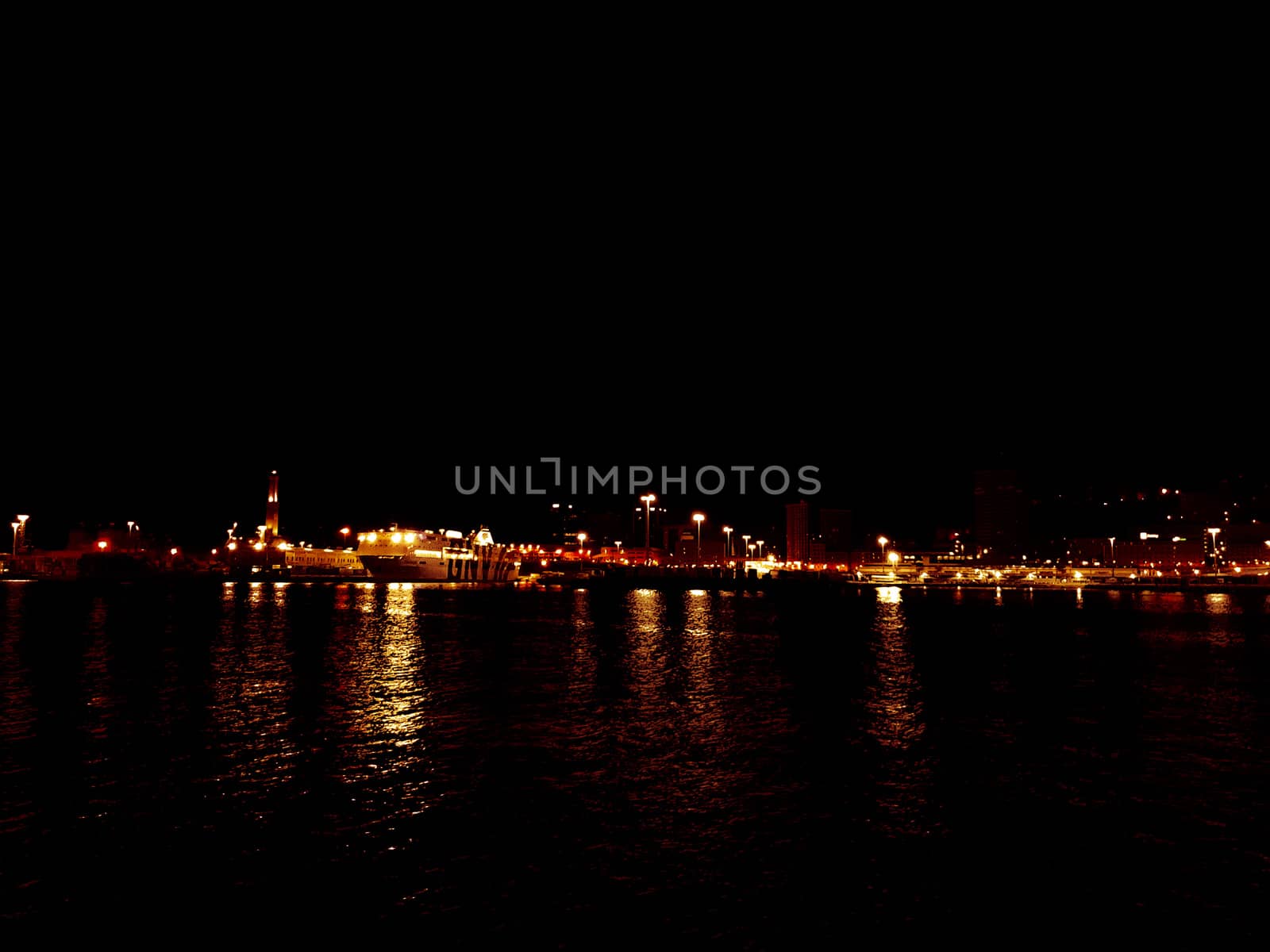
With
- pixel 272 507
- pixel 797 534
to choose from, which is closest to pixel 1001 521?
pixel 797 534

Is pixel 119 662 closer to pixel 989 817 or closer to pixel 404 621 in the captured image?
pixel 404 621

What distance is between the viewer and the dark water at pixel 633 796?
6.33m

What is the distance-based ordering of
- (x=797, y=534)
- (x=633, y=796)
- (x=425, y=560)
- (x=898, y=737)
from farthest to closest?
(x=797, y=534) → (x=425, y=560) → (x=898, y=737) → (x=633, y=796)

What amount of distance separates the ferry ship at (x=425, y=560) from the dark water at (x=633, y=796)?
2276 inches

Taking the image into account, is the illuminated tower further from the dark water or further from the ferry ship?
the dark water

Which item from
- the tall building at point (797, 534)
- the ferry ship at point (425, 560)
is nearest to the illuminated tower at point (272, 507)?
the ferry ship at point (425, 560)

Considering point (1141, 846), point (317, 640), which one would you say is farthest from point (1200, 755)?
point (317, 640)

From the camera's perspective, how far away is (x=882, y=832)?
8062mm

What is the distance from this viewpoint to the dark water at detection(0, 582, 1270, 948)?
633 centimetres

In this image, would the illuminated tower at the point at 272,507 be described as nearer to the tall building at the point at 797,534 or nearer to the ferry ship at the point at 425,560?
the ferry ship at the point at 425,560

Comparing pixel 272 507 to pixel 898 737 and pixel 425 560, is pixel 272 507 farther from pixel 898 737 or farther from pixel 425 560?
pixel 898 737

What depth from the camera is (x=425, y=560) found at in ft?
258

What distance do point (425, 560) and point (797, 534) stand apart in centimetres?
10638

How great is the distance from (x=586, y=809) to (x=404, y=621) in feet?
80.4
